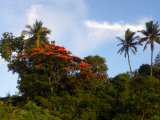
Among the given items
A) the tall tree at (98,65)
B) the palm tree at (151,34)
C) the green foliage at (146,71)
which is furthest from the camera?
the green foliage at (146,71)

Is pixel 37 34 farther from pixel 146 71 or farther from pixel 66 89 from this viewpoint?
pixel 146 71

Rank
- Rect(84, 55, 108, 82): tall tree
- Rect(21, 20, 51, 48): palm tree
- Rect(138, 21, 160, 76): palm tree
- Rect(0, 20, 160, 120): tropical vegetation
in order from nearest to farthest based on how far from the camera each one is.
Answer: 1. Rect(0, 20, 160, 120): tropical vegetation
2. Rect(21, 20, 51, 48): palm tree
3. Rect(84, 55, 108, 82): tall tree
4. Rect(138, 21, 160, 76): palm tree

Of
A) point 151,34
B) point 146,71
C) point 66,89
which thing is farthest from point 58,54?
point 146,71

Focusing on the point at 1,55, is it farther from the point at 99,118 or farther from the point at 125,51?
the point at 125,51

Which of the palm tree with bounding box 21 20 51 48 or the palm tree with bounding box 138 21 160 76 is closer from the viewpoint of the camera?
the palm tree with bounding box 21 20 51 48

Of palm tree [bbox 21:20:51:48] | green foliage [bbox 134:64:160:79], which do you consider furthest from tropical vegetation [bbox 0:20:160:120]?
green foliage [bbox 134:64:160:79]

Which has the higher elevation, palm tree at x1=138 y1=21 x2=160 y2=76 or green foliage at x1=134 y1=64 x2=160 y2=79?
palm tree at x1=138 y1=21 x2=160 y2=76

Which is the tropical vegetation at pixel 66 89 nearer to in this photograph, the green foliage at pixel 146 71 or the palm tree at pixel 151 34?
the palm tree at pixel 151 34

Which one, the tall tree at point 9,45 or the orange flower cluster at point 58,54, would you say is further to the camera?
the tall tree at point 9,45

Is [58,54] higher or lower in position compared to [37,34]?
lower

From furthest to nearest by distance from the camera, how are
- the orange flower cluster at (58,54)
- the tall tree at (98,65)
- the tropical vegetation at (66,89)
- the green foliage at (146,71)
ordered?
the green foliage at (146,71) → the tall tree at (98,65) → the orange flower cluster at (58,54) → the tropical vegetation at (66,89)

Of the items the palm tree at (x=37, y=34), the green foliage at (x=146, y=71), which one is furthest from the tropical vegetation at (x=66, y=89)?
the green foliage at (x=146, y=71)

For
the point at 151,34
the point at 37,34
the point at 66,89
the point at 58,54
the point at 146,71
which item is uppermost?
the point at 151,34

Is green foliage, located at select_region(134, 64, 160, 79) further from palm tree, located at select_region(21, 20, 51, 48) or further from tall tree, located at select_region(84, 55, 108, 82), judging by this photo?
palm tree, located at select_region(21, 20, 51, 48)
